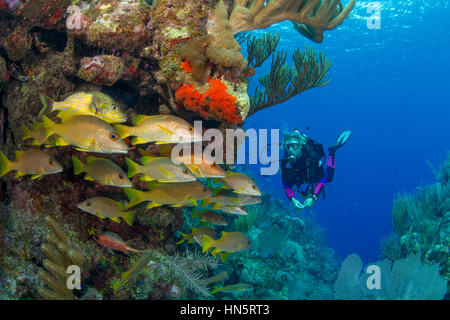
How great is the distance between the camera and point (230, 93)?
12.8 feet

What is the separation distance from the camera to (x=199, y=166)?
117 inches

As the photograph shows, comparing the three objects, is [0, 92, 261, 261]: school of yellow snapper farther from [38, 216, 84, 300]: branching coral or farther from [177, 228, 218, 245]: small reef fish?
[177, 228, 218, 245]: small reef fish

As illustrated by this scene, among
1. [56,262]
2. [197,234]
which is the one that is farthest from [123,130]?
[197,234]

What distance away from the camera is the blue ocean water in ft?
93.4

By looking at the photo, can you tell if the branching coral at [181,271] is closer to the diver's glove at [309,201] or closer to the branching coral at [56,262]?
the branching coral at [56,262]

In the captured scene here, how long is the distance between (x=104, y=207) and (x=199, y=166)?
1.32 m

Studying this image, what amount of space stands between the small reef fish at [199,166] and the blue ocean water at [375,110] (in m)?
5.72

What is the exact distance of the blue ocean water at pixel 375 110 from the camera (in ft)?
93.4

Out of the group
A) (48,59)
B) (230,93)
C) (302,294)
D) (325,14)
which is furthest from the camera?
(302,294)

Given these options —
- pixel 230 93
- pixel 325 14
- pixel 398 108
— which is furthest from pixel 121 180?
pixel 398 108

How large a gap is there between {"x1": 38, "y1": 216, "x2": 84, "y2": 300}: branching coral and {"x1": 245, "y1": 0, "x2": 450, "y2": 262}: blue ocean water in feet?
23.2

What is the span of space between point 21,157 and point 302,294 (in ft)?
24.6

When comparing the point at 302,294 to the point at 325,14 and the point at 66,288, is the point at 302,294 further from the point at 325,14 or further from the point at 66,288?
the point at 325,14

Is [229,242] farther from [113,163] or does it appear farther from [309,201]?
[309,201]
